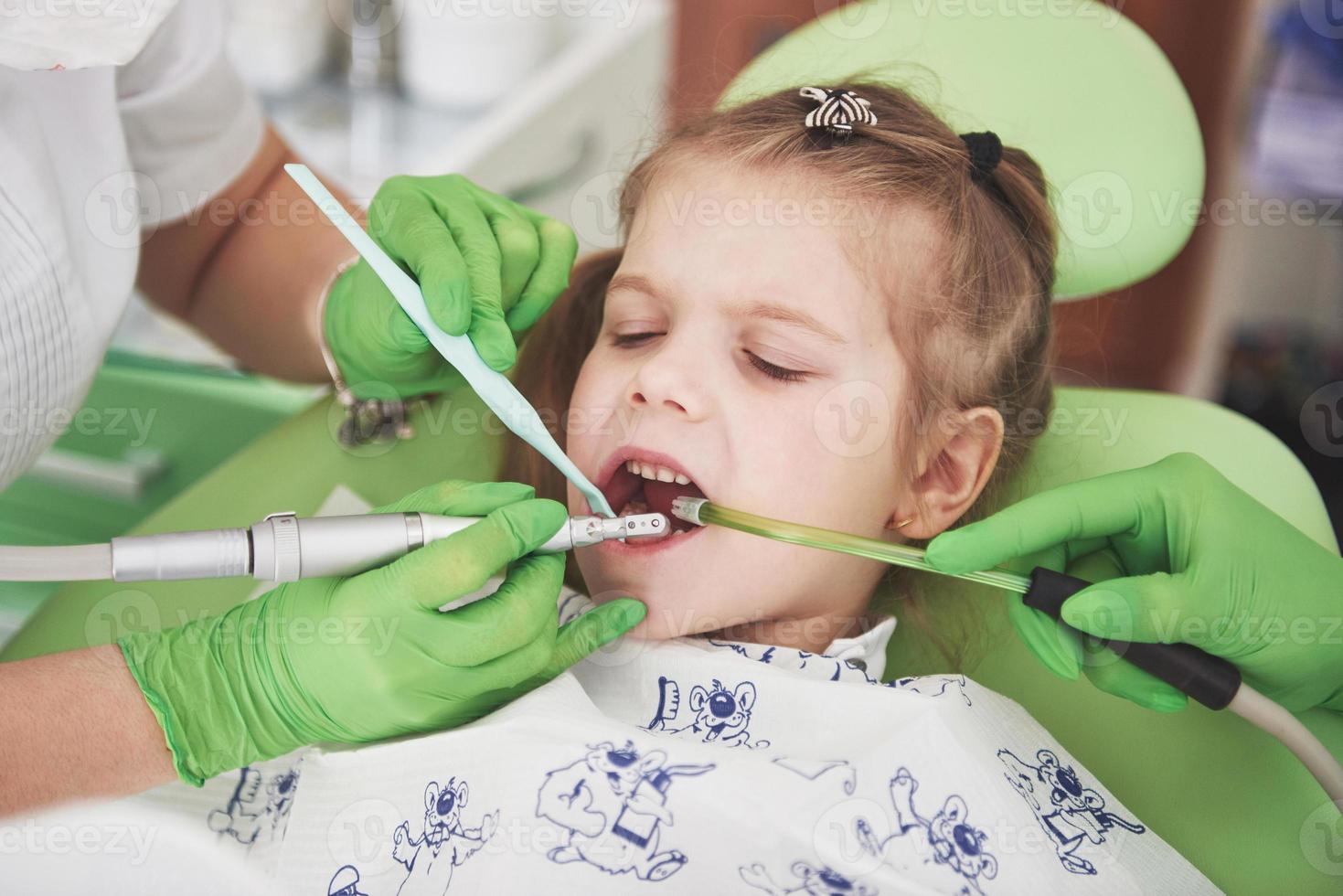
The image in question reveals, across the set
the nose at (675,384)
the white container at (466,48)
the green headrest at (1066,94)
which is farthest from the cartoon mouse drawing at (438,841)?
the white container at (466,48)

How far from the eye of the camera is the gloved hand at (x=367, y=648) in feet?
2.83

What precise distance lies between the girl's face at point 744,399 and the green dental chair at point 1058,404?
213mm

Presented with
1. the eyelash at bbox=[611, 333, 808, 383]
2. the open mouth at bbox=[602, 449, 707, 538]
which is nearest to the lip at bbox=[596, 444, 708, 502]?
the open mouth at bbox=[602, 449, 707, 538]

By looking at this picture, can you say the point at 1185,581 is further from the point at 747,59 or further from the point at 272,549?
the point at 747,59

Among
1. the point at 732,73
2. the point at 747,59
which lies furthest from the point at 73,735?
the point at 747,59

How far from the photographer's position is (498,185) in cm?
204

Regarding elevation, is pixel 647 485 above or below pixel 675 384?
below

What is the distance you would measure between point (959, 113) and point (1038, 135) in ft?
0.30

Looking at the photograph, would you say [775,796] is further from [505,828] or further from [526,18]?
[526,18]

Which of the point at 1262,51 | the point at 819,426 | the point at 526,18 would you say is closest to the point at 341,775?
the point at 819,426

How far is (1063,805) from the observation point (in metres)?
0.92

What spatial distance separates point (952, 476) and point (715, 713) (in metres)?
0.35

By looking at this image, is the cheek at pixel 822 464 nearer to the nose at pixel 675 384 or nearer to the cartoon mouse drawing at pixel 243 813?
the nose at pixel 675 384

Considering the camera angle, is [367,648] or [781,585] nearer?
[367,648]
